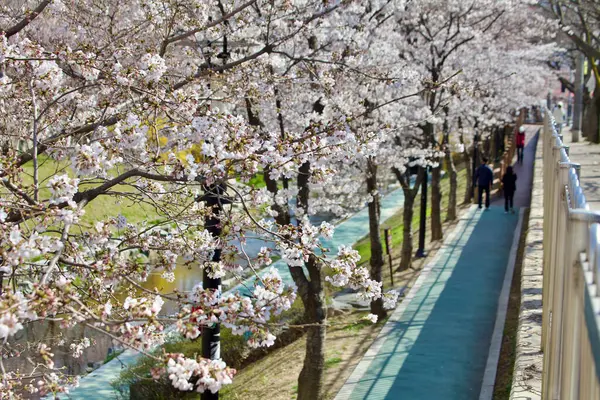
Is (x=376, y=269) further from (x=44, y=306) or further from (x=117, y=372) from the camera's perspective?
(x=44, y=306)

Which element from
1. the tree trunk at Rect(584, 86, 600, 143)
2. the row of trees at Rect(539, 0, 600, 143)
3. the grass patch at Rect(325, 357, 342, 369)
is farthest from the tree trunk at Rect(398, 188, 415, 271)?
the tree trunk at Rect(584, 86, 600, 143)

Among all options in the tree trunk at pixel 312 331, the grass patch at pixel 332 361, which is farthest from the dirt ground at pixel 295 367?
the tree trunk at pixel 312 331

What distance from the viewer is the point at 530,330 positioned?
32.6 ft

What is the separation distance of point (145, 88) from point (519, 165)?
28.5 m

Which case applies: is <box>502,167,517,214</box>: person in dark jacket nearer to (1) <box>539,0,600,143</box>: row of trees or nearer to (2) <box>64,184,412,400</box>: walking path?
(1) <box>539,0,600,143</box>: row of trees

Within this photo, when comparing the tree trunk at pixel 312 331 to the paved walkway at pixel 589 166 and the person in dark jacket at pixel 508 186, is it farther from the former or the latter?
the person in dark jacket at pixel 508 186

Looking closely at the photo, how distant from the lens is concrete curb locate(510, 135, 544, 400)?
7926 mm

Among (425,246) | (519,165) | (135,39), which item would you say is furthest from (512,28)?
(135,39)

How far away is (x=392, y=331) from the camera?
12.5 m

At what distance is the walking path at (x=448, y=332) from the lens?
1002 centimetres

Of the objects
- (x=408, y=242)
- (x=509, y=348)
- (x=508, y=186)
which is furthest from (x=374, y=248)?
(x=508, y=186)

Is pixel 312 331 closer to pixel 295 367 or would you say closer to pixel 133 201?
pixel 295 367

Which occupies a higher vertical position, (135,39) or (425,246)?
(135,39)

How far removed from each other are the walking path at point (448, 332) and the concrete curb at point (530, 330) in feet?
2.46
